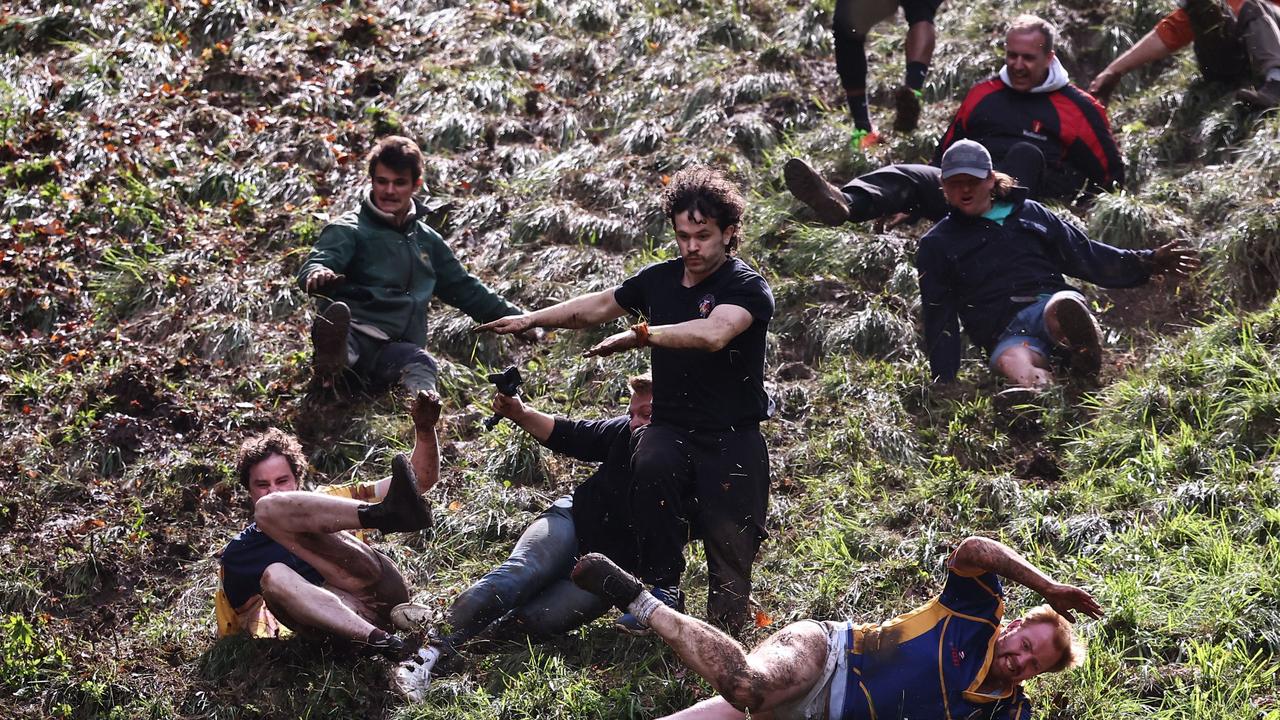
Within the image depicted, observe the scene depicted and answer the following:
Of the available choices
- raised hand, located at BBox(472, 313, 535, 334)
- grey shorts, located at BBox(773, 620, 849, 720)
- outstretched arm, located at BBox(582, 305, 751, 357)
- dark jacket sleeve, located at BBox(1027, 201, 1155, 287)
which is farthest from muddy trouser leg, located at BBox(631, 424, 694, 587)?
dark jacket sleeve, located at BBox(1027, 201, 1155, 287)

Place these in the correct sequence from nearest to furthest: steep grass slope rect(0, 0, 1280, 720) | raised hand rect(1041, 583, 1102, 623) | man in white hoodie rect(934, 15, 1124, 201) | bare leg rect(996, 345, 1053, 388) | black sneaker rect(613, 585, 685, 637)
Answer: raised hand rect(1041, 583, 1102, 623) → black sneaker rect(613, 585, 685, 637) → steep grass slope rect(0, 0, 1280, 720) → bare leg rect(996, 345, 1053, 388) → man in white hoodie rect(934, 15, 1124, 201)

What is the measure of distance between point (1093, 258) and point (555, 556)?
3.52 metres

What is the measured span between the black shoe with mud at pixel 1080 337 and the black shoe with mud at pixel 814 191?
1.48 m

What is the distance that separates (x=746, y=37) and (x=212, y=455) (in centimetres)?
539

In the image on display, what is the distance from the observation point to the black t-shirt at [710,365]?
5621 mm

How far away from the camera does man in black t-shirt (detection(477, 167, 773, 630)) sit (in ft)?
18.3

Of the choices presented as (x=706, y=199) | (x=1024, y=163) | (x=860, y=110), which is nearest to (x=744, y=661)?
(x=706, y=199)

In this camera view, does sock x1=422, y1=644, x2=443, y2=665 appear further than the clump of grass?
No

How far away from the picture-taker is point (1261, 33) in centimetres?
888

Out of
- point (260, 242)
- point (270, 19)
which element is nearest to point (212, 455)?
point (260, 242)

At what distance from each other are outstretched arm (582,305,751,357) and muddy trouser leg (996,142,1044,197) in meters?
3.25

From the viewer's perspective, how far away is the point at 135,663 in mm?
6000

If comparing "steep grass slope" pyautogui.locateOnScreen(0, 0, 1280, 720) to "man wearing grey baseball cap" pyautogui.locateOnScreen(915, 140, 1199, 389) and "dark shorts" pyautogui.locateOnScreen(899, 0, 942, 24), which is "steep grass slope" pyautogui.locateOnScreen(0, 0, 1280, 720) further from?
"dark shorts" pyautogui.locateOnScreen(899, 0, 942, 24)

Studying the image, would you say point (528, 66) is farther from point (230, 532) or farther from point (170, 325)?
point (230, 532)
